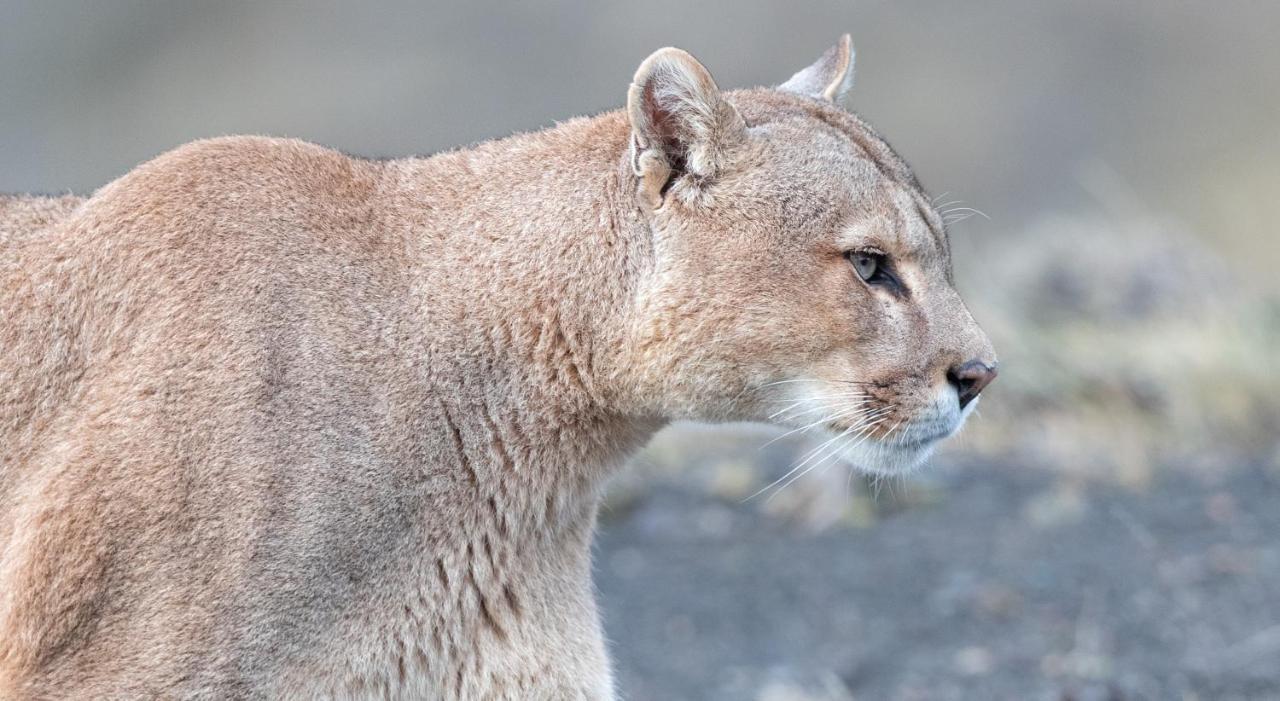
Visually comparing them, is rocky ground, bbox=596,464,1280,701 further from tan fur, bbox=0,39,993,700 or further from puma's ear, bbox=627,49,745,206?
puma's ear, bbox=627,49,745,206

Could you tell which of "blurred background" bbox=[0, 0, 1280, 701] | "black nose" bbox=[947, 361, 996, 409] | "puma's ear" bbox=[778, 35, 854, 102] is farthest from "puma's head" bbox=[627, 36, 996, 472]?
"blurred background" bbox=[0, 0, 1280, 701]

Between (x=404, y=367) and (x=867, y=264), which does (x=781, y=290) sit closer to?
(x=867, y=264)

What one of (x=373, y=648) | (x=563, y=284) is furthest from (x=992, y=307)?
(x=373, y=648)

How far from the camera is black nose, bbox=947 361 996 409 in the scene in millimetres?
4449

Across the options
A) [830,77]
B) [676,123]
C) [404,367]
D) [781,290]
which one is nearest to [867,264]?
[781,290]

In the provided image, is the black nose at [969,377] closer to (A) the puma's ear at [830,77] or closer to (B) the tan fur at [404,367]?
(B) the tan fur at [404,367]

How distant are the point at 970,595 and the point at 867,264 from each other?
2.41 metres

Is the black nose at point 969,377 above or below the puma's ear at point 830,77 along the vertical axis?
below

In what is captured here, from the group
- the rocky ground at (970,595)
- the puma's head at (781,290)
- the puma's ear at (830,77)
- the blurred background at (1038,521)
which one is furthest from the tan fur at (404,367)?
the rocky ground at (970,595)

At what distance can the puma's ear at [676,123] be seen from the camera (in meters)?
4.32

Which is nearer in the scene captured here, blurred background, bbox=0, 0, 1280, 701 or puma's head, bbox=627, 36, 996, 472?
puma's head, bbox=627, 36, 996, 472

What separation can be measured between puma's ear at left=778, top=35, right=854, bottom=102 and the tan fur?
46 cm

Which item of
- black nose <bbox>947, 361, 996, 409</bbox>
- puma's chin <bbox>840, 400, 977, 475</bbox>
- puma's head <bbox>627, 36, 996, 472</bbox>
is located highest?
puma's head <bbox>627, 36, 996, 472</bbox>

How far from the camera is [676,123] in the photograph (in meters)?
4.44
